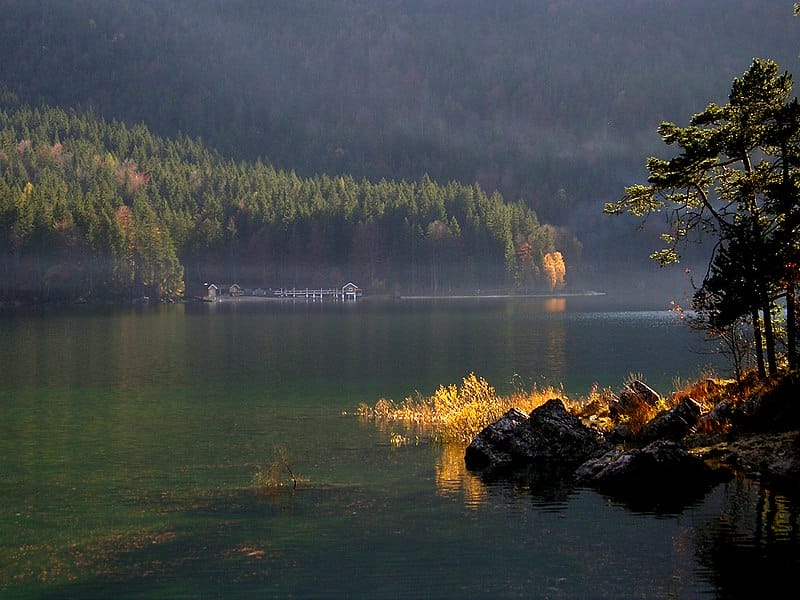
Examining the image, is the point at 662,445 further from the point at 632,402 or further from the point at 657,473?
the point at 632,402

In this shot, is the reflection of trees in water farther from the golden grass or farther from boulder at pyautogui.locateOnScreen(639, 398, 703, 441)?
the golden grass

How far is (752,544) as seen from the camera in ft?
74.7

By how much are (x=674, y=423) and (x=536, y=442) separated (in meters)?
5.35

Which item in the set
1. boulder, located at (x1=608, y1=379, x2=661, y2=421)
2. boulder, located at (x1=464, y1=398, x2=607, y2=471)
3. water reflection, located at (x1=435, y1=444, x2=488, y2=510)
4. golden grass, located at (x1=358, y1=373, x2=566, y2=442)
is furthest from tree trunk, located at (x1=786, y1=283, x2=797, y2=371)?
water reflection, located at (x1=435, y1=444, x2=488, y2=510)

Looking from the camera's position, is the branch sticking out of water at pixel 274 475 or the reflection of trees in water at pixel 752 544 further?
the branch sticking out of water at pixel 274 475

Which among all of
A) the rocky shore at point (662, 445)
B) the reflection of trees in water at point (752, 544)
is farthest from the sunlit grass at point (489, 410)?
the reflection of trees in water at point (752, 544)

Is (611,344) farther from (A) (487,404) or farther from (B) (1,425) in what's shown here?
(B) (1,425)

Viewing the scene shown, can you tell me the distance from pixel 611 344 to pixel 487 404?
5269cm

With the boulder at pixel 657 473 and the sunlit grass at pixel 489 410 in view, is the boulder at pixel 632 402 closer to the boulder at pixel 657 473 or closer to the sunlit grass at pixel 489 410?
the sunlit grass at pixel 489 410

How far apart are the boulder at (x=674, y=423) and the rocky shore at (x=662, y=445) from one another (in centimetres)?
4

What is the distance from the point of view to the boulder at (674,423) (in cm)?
3456

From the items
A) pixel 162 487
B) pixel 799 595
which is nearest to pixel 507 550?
pixel 799 595

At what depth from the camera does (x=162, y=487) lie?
3062 cm

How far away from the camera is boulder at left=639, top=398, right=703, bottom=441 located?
34562 millimetres
